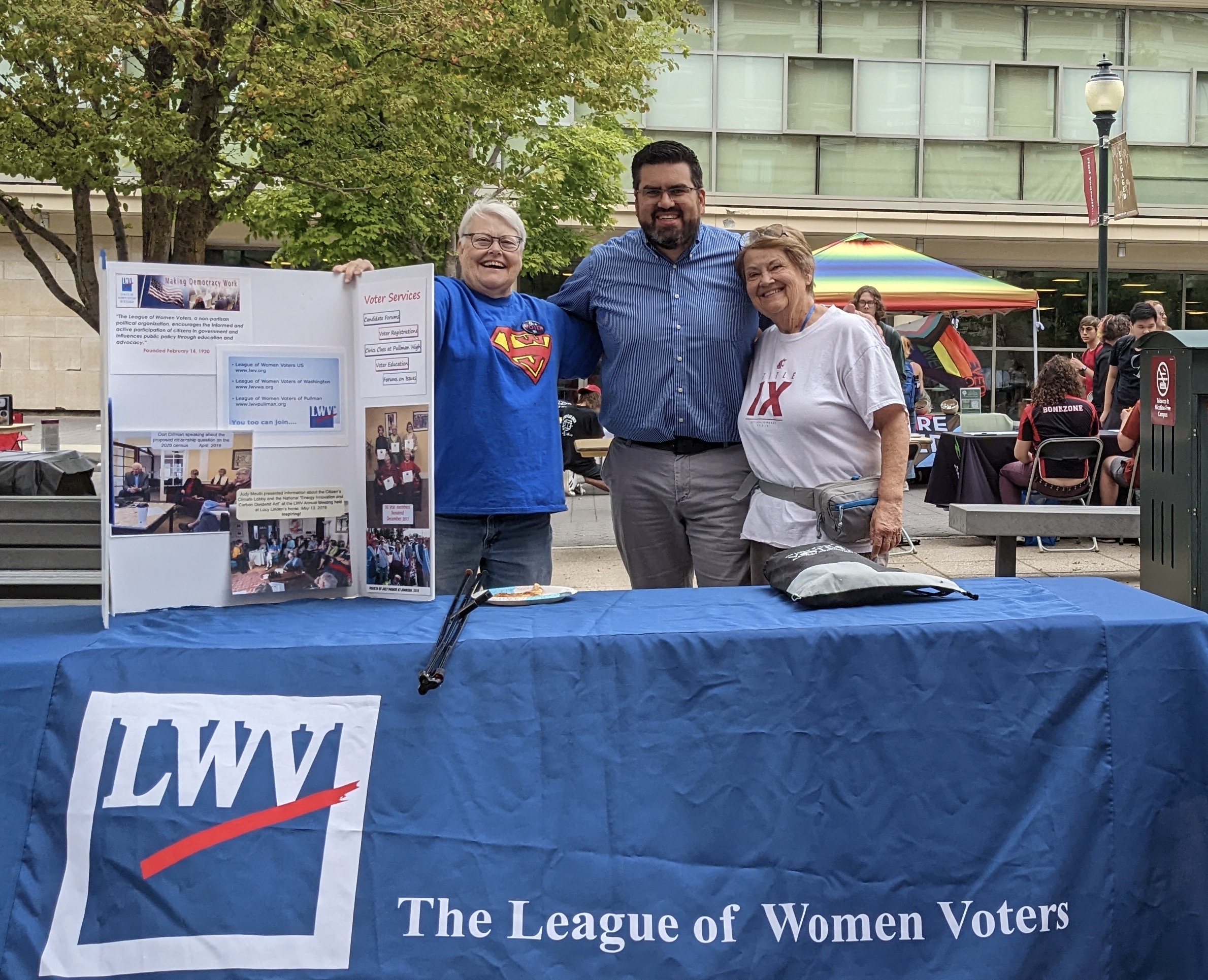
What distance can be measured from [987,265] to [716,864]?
77.3ft

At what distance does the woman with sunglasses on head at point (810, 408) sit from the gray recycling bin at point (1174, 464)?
5.22 ft

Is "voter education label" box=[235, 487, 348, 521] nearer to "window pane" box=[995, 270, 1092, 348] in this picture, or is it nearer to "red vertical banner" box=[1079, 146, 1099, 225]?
"red vertical banner" box=[1079, 146, 1099, 225]

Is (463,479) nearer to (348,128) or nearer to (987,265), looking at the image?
(348,128)

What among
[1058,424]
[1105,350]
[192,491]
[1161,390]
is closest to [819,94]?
[1105,350]

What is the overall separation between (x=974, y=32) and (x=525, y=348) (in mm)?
22350

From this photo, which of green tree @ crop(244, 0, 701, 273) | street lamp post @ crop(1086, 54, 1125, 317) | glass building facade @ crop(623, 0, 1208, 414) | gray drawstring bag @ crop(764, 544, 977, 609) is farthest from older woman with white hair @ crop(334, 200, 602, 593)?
glass building facade @ crop(623, 0, 1208, 414)

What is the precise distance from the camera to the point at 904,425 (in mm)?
3531

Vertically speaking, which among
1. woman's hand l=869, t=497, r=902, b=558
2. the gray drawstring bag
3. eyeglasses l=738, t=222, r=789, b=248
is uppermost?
eyeglasses l=738, t=222, r=789, b=248

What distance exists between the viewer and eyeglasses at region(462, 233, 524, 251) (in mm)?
3492

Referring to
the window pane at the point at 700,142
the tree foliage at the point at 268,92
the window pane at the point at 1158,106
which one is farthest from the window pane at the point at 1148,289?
the tree foliage at the point at 268,92

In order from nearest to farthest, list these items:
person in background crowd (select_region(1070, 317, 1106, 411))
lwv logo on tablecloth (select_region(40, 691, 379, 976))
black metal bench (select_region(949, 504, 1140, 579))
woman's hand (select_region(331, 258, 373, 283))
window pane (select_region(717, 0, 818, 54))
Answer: lwv logo on tablecloth (select_region(40, 691, 379, 976))
woman's hand (select_region(331, 258, 373, 283))
black metal bench (select_region(949, 504, 1140, 579))
person in background crowd (select_region(1070, 317, 1106, 411))
window pane (select_region(717, 0, 818, 54))

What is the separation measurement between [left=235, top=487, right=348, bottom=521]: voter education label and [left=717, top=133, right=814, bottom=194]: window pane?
67.2 feet

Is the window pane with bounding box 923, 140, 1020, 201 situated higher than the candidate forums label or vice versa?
the window pane with bounding box 923, 140, 1020, 201

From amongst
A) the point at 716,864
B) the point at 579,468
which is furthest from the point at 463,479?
the point at 579,468
